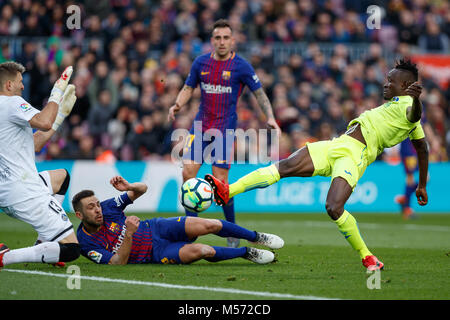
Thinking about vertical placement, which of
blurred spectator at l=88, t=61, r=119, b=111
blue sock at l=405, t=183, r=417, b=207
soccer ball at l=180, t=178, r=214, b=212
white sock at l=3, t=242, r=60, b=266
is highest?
blurred spectator at l=88, t=61, r=119, b=111

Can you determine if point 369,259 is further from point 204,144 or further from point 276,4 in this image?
point 276,4

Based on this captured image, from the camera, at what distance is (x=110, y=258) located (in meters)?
7.50

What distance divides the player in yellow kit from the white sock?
1.60 metres

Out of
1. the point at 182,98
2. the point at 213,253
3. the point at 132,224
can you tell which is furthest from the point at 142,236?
the point at 182,98

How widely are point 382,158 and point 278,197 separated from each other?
11.5 feet

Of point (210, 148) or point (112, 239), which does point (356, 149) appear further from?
point (112, 239)

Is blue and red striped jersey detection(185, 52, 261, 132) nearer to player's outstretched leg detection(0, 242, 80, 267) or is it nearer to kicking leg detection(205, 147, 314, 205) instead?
kicking leg detection(205, 147, 314, 205)

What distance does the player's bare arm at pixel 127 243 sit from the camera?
705 cm

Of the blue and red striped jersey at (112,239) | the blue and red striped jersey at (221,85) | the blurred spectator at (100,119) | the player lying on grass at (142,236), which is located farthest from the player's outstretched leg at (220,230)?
the blurred spectator at (100,119)

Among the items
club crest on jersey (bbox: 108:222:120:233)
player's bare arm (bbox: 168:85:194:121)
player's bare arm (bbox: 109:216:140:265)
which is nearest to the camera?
player's bare arm (bbox: 109:216:140:265)

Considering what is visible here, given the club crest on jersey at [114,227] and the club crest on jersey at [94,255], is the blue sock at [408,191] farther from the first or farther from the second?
the club crest on jersey at [94,255]

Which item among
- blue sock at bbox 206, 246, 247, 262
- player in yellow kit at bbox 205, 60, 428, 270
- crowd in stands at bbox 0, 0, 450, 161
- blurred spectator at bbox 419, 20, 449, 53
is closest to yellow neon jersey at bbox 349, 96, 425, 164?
player in yellow kit at bbox 205, 60, 428, 270

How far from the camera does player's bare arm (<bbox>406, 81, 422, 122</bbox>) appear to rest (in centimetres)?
691

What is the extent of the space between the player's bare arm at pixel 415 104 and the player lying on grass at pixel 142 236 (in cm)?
197
